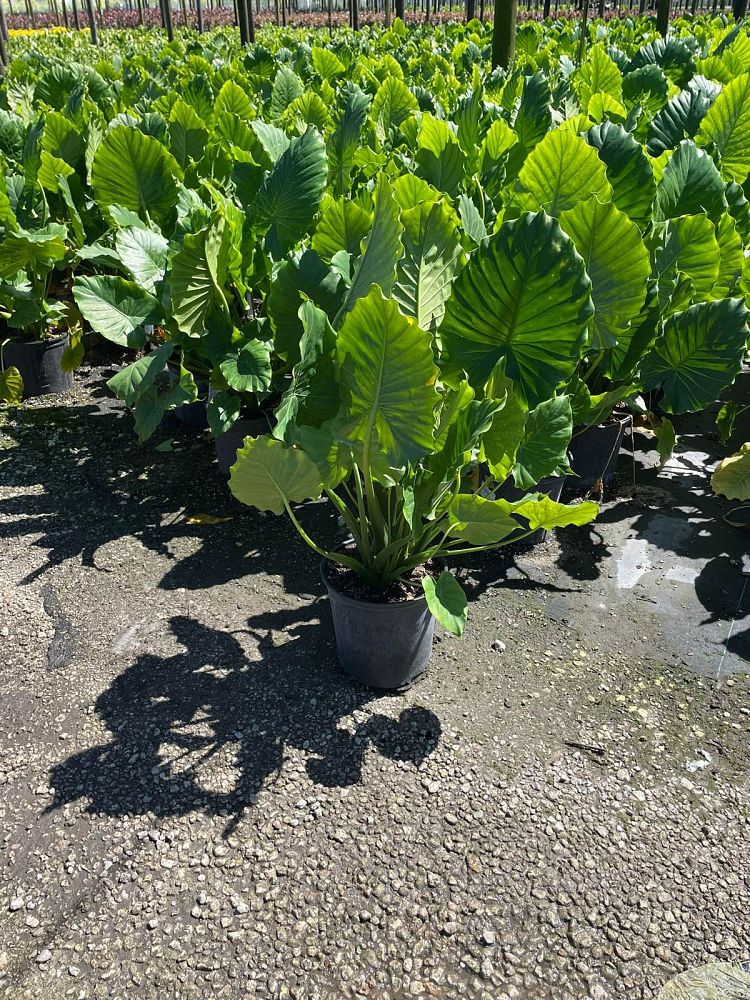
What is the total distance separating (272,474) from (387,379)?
37 centimetres

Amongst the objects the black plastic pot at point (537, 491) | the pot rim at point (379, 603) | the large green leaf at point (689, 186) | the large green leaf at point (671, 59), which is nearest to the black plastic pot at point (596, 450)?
the black plastic pot at point (537, 491)

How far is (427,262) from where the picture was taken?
1.92 metres

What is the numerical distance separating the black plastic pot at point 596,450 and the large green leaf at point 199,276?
55.2 inches

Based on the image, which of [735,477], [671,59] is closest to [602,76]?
[671,59]

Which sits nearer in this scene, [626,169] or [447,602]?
[447,602]

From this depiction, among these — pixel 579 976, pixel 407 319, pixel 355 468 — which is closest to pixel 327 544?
pixel 355 468

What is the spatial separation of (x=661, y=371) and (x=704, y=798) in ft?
4.24

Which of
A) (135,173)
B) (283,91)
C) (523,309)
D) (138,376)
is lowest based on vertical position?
(138,376)

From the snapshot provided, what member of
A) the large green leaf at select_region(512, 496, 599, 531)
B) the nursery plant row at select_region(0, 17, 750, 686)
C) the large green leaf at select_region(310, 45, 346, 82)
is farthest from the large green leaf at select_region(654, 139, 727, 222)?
the large green leaf at select_region(310, 45, 346, 82)

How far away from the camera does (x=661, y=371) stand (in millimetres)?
2609

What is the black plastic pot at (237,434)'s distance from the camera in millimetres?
3111

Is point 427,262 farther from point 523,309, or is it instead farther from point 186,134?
point 186,134

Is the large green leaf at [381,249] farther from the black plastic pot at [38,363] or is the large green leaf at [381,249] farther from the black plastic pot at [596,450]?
the black plastic pot at [38,363]

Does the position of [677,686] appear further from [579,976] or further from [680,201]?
[680,201]
